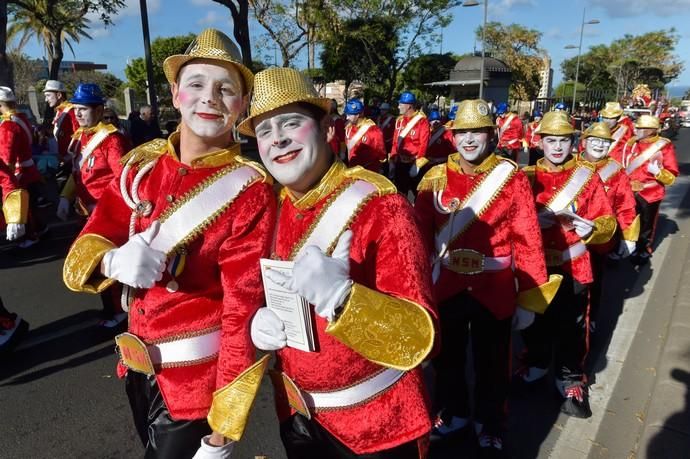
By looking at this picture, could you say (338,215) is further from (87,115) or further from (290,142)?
(87,115)

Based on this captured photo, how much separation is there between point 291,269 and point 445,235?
144 cm

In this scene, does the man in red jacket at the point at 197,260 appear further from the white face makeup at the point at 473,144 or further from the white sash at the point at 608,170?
the white sash at the point at 608,170

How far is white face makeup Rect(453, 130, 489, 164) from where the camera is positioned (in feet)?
8.89

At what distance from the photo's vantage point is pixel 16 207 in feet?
12.2

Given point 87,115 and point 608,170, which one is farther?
point 87,115

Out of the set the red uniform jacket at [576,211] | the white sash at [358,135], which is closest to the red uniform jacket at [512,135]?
the white sash at [358,135]

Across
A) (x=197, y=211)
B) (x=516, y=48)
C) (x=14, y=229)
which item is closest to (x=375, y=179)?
(x=197, y=211)

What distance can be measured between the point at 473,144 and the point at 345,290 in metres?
1.64

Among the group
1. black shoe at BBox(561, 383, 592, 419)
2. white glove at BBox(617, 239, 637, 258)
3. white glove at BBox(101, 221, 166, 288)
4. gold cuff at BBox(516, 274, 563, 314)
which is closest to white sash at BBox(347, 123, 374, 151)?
white glove at BBox(617, 239, 637, 258)

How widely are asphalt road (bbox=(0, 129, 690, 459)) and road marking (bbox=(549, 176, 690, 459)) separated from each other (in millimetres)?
11

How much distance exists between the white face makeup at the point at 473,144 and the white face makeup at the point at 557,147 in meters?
0.86

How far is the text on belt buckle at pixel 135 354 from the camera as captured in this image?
187 cm

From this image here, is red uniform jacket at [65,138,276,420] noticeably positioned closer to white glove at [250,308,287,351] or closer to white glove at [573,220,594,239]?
white glove at [250,308,287,351]

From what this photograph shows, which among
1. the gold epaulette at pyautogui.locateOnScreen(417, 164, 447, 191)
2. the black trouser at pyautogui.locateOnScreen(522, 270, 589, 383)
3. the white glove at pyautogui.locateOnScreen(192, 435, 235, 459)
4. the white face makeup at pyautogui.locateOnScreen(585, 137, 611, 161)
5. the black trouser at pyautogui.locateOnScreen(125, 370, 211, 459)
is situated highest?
the white face makeup at pyautogui.locateOnScreen(585, 137, 611, 161)
